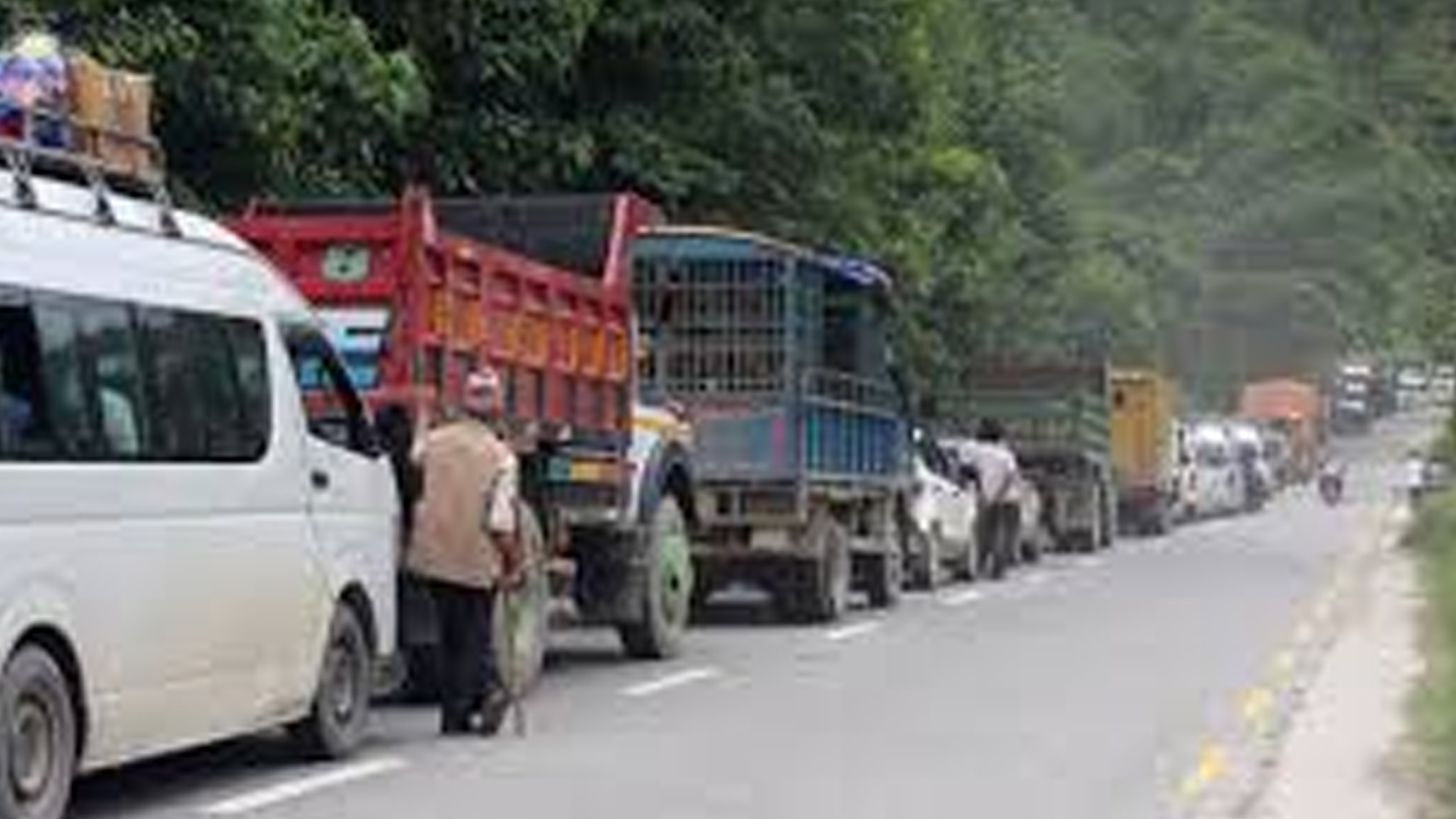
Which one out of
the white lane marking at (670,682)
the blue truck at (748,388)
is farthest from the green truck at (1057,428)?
the white lane marking at (670,682)

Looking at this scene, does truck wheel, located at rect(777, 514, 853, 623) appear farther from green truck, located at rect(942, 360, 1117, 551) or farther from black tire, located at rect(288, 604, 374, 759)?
green truck, located at rect(942, 360, 1117, 551)

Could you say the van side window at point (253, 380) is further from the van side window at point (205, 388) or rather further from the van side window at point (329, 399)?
the van side window at point (329, 399)

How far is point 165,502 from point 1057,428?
34.9 meters

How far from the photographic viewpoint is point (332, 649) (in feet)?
49.9

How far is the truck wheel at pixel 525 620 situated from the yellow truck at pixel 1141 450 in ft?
116

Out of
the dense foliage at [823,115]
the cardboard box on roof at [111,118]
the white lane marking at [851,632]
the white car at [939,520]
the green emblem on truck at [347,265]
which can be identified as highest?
the dense foliage at [823,115]

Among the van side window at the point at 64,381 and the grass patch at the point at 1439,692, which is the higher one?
the van side window at the point at 64,381

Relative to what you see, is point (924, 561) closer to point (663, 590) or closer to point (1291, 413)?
point (663, 590)

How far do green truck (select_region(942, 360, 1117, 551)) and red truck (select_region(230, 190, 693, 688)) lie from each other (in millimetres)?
23728

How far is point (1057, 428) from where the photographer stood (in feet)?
156

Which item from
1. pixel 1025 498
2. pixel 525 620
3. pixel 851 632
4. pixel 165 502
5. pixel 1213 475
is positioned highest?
pixel 1213 475

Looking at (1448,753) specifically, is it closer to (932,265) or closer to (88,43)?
(88,43)

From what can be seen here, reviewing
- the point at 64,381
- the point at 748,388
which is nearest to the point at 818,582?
the point at 748,388

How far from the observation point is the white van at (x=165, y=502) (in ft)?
40.1
